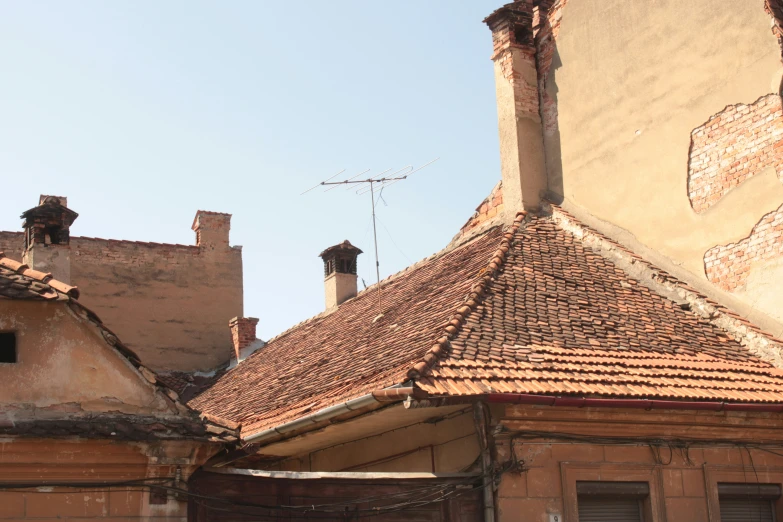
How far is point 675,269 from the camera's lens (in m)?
13.6

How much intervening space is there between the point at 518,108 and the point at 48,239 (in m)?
8.34

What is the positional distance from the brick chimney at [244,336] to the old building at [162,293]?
46cm

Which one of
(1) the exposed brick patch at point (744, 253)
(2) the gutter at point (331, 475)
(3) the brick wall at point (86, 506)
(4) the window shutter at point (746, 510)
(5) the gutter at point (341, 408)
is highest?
(1) the exposed brick patch at point (744, 253)

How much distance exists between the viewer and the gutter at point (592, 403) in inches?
370

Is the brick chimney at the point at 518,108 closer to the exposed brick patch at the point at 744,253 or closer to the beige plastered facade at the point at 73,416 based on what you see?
the exposed brick patch at the point at 744,253

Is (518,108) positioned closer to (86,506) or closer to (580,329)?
(580,329)

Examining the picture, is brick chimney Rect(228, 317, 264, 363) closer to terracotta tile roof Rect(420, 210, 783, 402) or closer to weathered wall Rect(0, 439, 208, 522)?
terracotta tile roof Rect(420, 210, 783, 402)

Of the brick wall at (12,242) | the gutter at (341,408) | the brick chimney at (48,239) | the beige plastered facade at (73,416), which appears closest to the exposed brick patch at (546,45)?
the gutter at (341,408)

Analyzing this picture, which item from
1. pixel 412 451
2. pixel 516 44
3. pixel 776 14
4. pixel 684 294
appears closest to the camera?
pixel 412 451

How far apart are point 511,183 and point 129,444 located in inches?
328

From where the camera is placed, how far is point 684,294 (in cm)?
1330

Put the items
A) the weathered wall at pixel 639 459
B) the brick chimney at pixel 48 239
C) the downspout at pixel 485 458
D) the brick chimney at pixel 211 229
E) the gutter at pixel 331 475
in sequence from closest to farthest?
the gutter at pixel 331 475
the downspout at pixel 485 458
the weathered wall at pixel 639 459
the brick chimney at pixel 48 239
the brick chimney at pixel 211 229

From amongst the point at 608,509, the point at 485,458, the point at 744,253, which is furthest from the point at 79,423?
the point at 744,253

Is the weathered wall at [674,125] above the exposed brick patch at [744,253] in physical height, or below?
above
